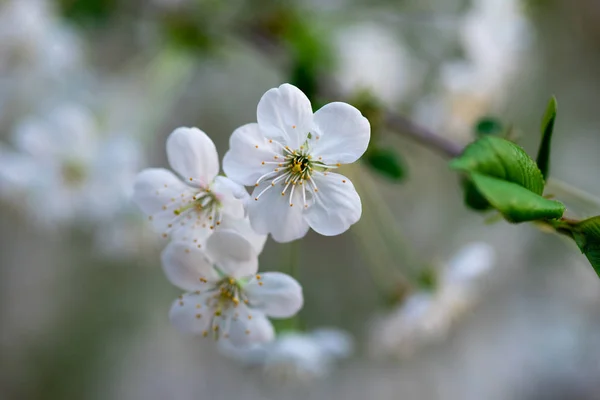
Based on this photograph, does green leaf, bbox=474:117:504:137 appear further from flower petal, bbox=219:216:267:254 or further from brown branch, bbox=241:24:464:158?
flower petal, bbox=219:216:267:254

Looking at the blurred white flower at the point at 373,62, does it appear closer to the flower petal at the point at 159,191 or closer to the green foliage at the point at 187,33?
the green foliage at the point at 187,33

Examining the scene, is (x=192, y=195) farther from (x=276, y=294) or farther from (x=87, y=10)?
(x=87, y=10)

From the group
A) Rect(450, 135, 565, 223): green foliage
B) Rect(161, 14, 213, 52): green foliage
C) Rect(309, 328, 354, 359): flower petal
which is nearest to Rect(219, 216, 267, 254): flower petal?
Rect(450, 135, 565, 223): green foliage

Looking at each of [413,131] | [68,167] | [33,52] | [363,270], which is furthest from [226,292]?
[363,270]

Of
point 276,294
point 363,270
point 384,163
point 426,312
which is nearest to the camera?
point 276,294

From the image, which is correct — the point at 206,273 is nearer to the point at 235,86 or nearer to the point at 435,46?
the point at 435,46

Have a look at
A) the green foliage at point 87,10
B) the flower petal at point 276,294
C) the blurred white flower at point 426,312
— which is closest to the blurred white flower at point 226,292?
the flower petal at point 276,294

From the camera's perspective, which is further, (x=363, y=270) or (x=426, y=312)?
(x=363, y=270)
